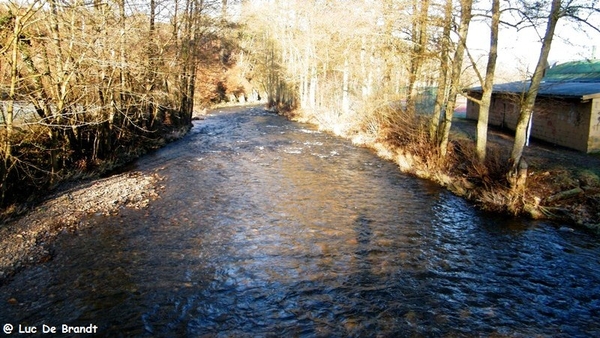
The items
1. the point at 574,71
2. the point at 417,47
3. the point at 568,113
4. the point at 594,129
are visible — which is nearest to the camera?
the point at 594,129

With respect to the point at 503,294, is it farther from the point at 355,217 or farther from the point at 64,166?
the point at 64,166

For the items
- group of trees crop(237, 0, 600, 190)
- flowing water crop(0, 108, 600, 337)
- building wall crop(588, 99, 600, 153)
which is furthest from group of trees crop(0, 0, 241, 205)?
building wall crop(588, 99, 600, 153)

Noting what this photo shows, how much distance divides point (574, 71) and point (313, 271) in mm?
27507

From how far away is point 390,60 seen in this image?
20.3m

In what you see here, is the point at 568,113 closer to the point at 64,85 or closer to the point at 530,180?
the point at 530,180

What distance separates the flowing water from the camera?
6.30 meters

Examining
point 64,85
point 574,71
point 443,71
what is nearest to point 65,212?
point 64,85

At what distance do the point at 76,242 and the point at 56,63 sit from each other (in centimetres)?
653

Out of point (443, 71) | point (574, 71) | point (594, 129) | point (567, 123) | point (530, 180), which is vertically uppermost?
point (574, 71)

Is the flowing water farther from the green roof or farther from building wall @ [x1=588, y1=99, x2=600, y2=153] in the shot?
the green roof

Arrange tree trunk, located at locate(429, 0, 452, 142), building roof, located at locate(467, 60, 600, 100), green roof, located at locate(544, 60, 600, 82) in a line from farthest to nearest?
green roof, located at locate(544, 60, 600, 82) → building roof, located at locate(467, 60, 600, 100) → tree trunk, located at locate(429, 0, 452, 142)

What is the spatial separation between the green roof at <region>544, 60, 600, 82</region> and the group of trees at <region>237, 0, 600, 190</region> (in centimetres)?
743

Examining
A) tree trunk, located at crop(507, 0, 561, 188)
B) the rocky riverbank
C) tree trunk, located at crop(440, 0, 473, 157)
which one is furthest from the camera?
tree trunk, located at crop(440, 0, 473, 157)

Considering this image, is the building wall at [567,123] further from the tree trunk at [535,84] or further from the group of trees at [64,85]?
the group of trees at [64,85]
